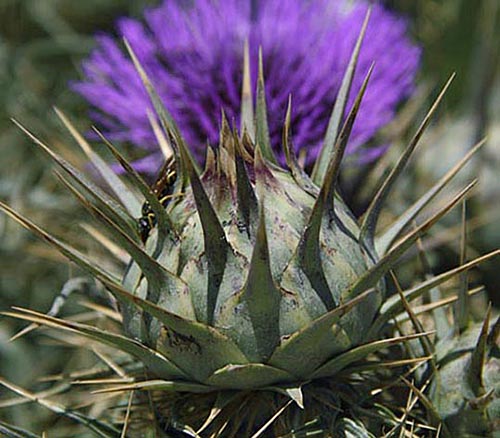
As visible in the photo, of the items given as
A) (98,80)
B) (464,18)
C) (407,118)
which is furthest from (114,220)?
(464,18)

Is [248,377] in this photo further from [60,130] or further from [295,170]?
[60,130]

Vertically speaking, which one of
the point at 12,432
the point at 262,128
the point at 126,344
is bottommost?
the point at 12,432

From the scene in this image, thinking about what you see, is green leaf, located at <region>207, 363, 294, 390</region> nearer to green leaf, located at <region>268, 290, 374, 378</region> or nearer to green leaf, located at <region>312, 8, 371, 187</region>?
green leaf, located at <region>268, 290, 374, 378</region>

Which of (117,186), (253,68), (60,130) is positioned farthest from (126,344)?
(60,130)

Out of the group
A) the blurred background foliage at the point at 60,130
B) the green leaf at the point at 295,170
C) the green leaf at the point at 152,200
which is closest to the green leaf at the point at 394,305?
the green leaf at the point at 295,170

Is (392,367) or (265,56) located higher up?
(265,56)

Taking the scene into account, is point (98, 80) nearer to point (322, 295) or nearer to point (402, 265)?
point (402, 265)
